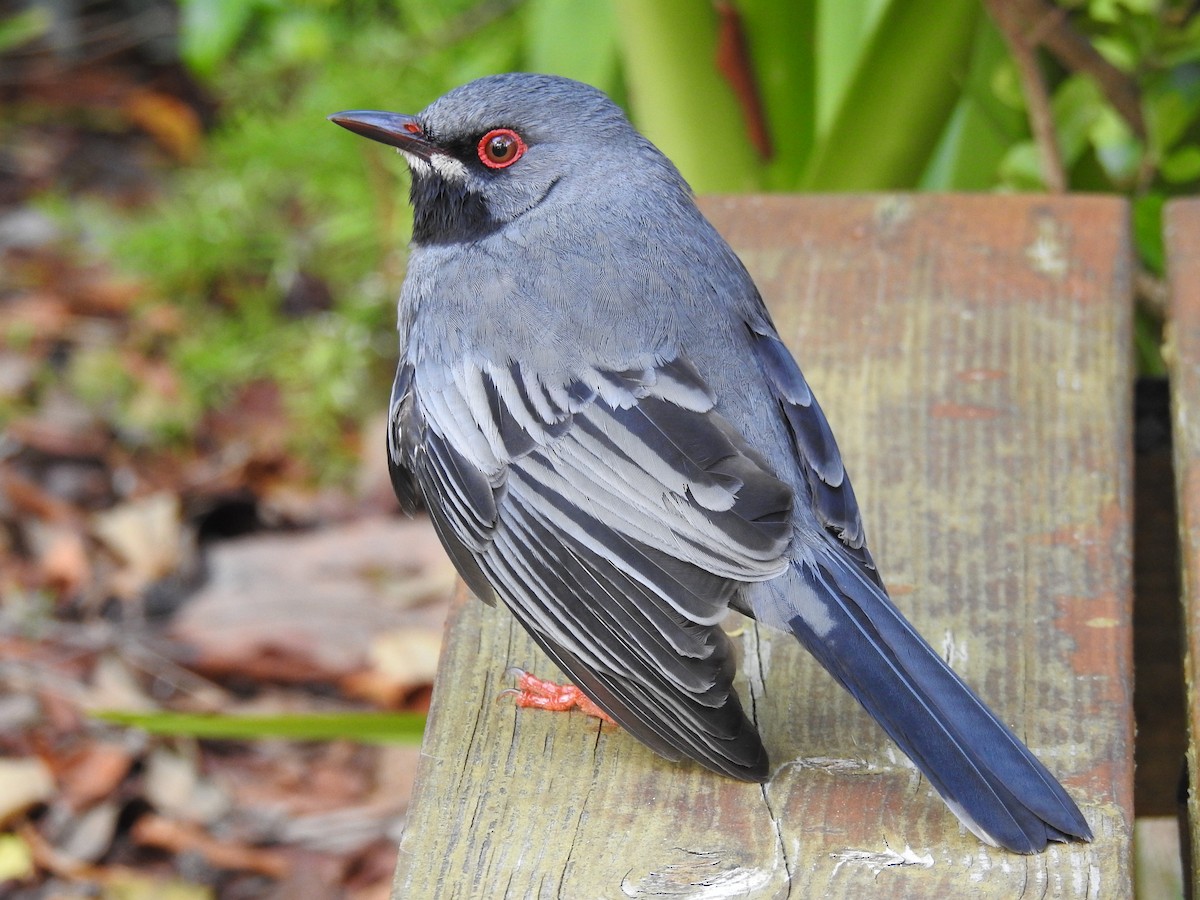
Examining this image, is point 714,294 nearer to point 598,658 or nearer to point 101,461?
point 598,658

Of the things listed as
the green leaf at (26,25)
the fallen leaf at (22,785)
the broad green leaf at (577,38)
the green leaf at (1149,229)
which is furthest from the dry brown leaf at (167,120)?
the green leaf at (1149,229)

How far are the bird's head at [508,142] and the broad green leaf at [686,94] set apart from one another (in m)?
0.92

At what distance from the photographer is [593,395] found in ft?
8.52

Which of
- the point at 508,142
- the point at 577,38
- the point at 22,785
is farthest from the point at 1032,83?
the point at 22,785

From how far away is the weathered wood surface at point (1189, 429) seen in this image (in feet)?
7.10

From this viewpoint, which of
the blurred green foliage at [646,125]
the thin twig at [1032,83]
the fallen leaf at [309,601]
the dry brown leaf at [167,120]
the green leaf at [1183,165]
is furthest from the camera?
the dry brown leaf at [167,120]

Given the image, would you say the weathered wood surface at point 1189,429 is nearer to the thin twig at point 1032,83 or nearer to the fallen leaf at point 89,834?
the thin twig at point 1032,83

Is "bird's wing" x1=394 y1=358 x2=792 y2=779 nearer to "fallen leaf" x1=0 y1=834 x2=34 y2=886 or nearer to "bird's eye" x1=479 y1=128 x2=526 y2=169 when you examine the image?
"bird's eye" x1=479 y1=128 x2=526 y2=169

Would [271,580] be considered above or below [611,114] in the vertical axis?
below

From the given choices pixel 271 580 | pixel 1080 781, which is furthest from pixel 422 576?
pixel 1080 781

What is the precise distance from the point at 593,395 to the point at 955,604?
676 millimetres

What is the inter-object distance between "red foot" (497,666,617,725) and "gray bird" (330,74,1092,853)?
7 cm

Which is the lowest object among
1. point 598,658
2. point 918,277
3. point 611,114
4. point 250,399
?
point 250,399

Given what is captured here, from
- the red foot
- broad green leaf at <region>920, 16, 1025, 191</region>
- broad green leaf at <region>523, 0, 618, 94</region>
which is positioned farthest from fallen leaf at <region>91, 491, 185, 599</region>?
the red foot
